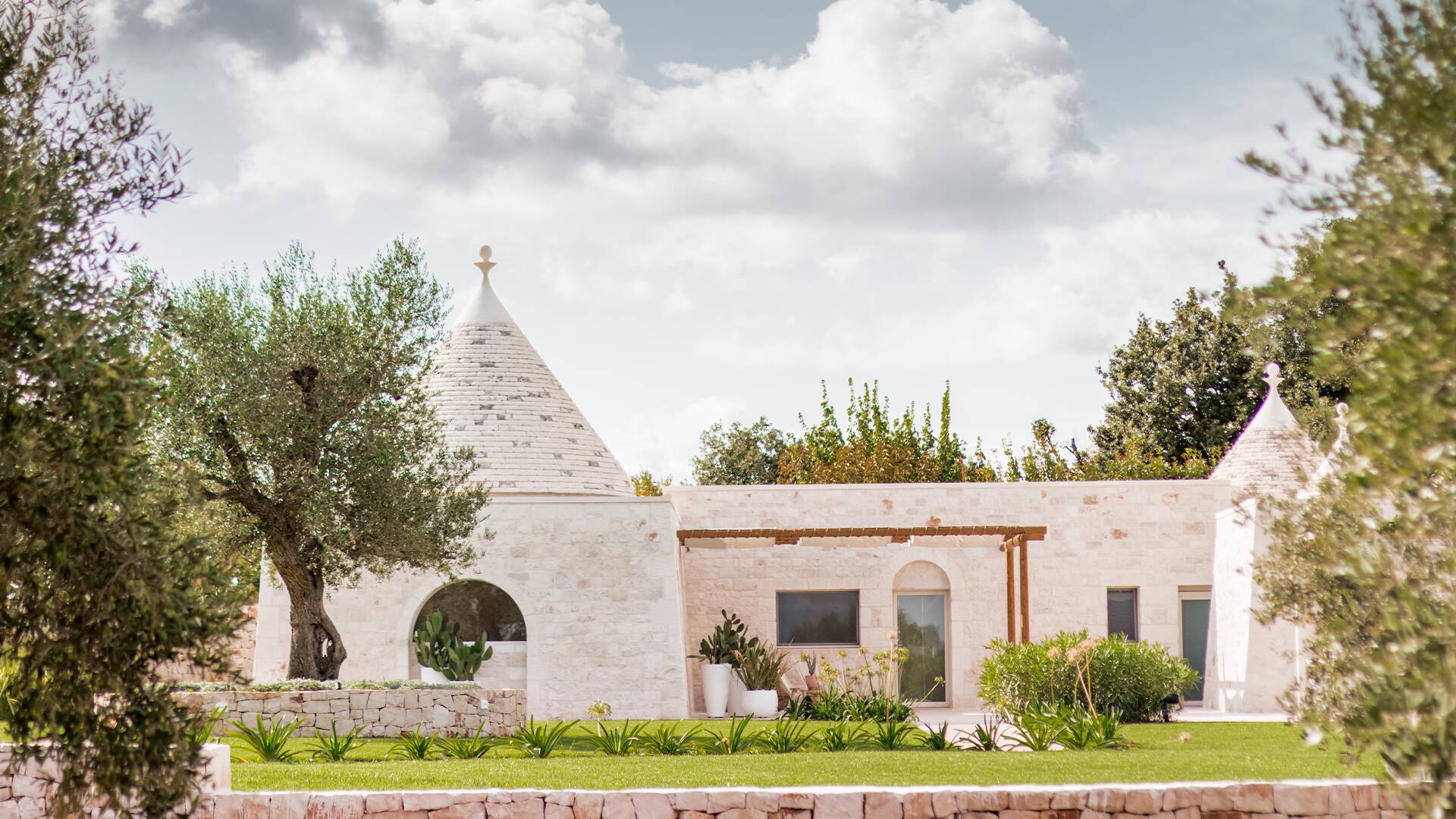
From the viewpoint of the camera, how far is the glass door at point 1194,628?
73.6ft

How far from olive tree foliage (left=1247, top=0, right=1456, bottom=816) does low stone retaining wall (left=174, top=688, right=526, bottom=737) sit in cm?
1190

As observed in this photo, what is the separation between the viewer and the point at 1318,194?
4.71 m

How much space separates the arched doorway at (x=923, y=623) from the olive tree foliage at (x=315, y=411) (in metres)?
9.34

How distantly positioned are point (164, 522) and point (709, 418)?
44338mm

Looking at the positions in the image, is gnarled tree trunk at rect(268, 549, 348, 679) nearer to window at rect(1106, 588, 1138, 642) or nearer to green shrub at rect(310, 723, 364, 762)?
green shrub at rect(310, 723, 364, 762)

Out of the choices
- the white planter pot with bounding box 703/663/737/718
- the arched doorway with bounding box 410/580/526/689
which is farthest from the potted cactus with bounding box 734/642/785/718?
the arched doorway with bounding box 410/580/526/689

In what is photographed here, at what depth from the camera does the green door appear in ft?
73.6

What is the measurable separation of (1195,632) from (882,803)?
52.0ft

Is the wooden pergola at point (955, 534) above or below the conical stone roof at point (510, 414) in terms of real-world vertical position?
below

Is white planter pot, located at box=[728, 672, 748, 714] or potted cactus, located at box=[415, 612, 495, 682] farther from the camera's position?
white planter pot, located at box=[728, 672, 748, 714]

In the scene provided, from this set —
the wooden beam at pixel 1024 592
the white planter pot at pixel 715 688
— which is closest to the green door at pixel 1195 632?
the wooden beam at pixel 1024 592

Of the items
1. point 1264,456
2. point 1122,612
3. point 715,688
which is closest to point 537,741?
point 715,688

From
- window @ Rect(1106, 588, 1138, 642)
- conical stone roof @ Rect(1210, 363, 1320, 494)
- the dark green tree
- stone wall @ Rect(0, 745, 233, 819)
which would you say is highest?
the dark green tree

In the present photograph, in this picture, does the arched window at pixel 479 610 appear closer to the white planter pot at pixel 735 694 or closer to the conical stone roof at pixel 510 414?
the conical stone roof at pixel 510 414
